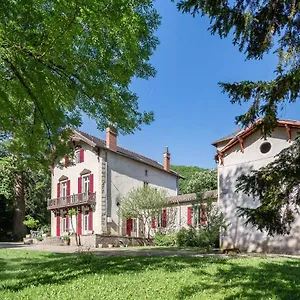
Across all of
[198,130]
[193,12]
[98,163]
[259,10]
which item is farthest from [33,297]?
[98,163]

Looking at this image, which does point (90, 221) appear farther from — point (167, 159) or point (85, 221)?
point (167, 159)

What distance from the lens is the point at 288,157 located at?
5766 mm

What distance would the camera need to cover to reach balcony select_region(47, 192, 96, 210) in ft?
90.5

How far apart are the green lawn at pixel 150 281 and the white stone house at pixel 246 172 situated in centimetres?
753

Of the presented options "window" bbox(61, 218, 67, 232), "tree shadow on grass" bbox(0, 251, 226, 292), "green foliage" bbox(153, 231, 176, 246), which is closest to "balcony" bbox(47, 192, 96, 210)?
"window" bbox(61, 218, 67, 232)

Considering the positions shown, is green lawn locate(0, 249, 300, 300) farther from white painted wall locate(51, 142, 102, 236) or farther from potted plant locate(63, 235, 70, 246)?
white painted wall locate(51, 142, 102, 236)

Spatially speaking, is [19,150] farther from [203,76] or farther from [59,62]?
[203,76]

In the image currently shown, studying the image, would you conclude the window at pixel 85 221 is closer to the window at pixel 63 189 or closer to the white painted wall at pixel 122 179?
the white painted wall at pixel 122 179

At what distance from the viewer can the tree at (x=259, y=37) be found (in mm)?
5078

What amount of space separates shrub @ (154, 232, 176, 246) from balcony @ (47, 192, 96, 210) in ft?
19.0

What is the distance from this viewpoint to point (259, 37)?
5387 millimetres

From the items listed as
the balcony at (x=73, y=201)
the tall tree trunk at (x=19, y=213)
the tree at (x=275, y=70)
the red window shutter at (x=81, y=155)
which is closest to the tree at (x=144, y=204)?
the balcony at (x=73, y=201)

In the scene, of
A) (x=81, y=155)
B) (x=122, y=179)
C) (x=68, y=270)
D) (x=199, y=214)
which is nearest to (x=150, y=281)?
(x=68, y=270)

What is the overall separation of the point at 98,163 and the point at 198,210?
1214 cm
